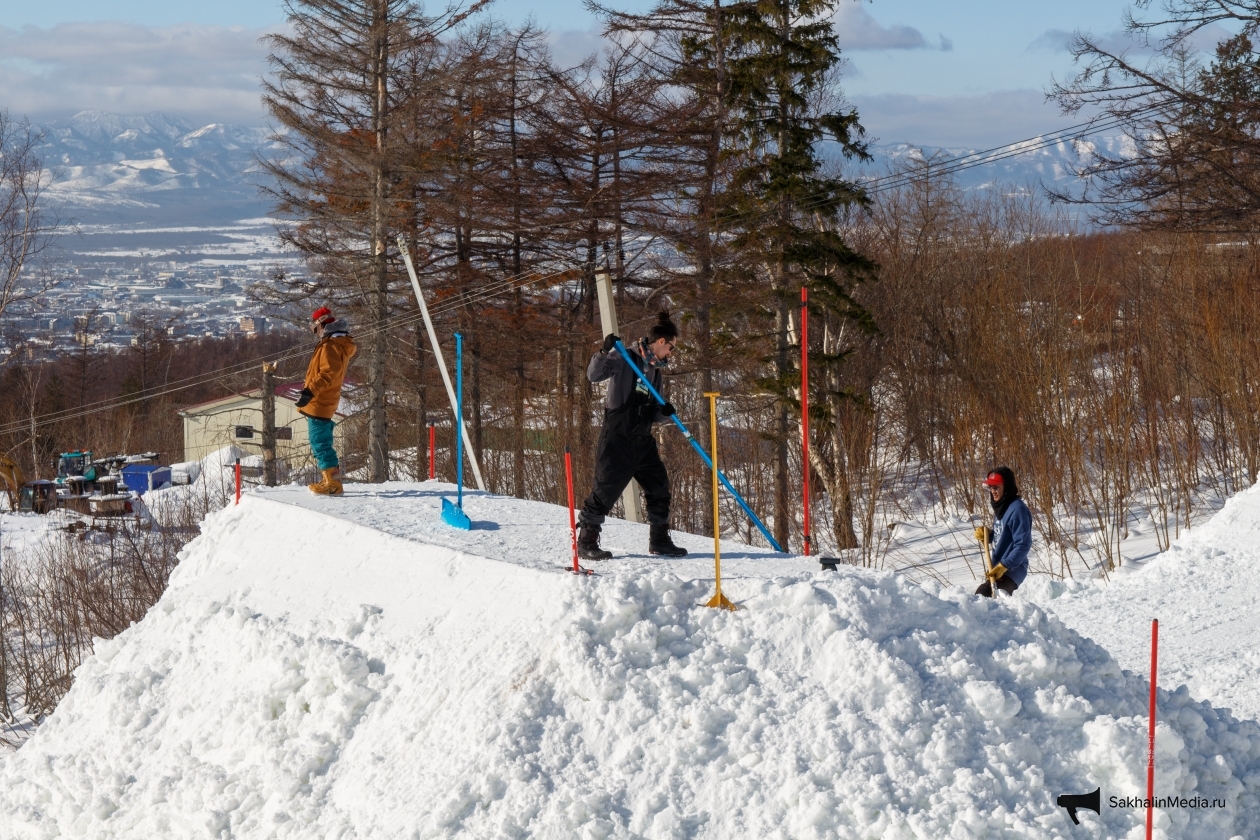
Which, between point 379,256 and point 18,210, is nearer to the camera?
point 379,256

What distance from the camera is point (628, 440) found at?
23.2ft

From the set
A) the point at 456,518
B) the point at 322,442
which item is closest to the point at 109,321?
the point at 322,442

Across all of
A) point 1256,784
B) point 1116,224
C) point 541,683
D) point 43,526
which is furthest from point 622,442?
point 43,526

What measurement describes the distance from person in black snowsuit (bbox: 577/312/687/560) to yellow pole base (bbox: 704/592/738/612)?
3.71 ft

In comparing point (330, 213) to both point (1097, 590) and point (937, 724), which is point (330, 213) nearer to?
point (1097, 590)

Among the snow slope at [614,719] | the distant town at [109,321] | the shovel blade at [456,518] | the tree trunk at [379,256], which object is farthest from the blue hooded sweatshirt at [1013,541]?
the distant town at [109,321]

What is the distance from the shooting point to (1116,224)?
17047mm

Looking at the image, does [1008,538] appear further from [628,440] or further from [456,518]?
[456,518]

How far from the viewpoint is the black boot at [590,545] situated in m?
6.93

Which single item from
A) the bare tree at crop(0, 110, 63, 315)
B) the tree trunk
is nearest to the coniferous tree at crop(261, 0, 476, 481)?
the tree trunk

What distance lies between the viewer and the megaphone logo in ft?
15.7

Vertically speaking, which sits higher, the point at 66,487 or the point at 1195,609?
the point at 1195,609

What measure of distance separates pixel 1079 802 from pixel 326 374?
638cm

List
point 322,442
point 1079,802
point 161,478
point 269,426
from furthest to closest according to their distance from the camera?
point 161,478
point 269,426
point 322,442
point 1079,802
